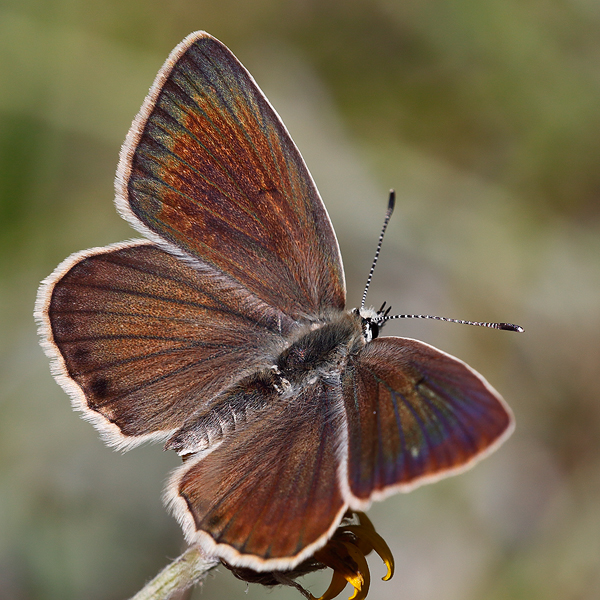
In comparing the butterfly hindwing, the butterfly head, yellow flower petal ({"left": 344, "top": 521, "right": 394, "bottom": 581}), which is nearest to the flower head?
yellow flower petal ({"left": 344, "top": 521, "right": 394, "bottom": 581})

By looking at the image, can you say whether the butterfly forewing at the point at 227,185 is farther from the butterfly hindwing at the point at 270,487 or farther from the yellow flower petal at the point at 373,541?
the yellow flower petal at the point at 373,541

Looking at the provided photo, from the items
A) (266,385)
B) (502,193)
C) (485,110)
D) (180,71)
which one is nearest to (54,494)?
(266,385)

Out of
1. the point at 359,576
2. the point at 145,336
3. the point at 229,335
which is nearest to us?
the point at 359,576

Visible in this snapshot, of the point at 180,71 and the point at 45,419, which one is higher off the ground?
the point at 180,71

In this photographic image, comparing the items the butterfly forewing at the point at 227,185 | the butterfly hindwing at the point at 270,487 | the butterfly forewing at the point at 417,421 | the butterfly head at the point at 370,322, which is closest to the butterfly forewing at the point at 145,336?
the butterfly forewing at the point at 227,185

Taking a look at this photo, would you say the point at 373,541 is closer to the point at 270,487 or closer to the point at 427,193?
the point at 270,487

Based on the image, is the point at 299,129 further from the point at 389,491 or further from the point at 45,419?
the point at 389,491

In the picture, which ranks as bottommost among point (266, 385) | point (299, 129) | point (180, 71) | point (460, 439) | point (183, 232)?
point (266, 385)

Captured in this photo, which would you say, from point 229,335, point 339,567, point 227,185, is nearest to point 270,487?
point 339,567
